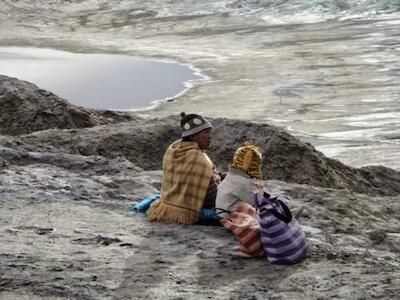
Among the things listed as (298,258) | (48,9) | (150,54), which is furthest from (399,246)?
(48,9)

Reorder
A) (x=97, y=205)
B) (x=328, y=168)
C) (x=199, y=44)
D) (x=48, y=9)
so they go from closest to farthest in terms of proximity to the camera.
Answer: (x=97, y=205), (x=328, y=168), (x=199, y=44), (x=48, y=9)

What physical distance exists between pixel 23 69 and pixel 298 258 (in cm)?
2780

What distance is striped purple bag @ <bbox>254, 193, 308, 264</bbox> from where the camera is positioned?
5.30m

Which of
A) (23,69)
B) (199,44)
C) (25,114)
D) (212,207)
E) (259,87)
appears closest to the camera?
(212,207)

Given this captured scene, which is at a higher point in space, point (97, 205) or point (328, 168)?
point (97, 205)

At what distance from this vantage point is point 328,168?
10.5 metres

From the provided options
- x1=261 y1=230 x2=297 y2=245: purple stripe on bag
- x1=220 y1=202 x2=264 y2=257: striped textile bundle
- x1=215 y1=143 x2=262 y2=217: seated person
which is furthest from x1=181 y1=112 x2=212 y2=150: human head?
x1=261 y1=230 x2=297 y2=245: purple stripe on bag

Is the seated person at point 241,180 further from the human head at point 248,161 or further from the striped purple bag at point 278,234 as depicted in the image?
the striped purple bag at point 278,234

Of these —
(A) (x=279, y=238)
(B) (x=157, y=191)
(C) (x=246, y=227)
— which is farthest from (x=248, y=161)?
(B) (x=157, y=191)

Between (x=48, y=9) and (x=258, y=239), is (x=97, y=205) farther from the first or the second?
(x=48, y=9)

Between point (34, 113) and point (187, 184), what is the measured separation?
6.80m

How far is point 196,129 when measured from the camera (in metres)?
6.26

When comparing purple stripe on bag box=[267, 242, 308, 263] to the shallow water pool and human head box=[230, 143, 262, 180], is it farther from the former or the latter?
the shallow water pool

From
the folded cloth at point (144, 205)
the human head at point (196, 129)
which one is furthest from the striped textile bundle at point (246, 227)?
the folded cloth at point (144, 205)
